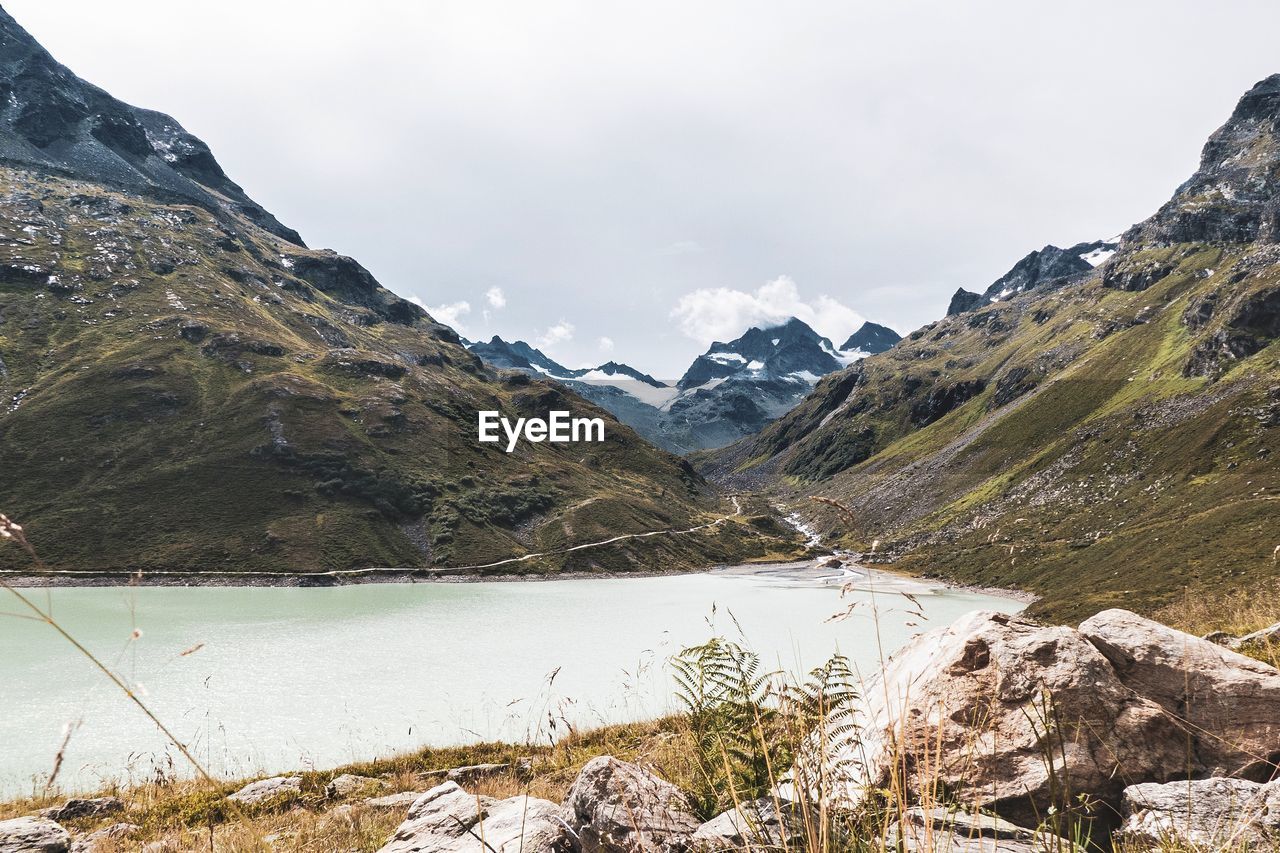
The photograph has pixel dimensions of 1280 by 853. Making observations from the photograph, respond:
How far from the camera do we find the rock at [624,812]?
5.09 m

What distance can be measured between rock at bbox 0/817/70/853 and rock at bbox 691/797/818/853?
8261 mm

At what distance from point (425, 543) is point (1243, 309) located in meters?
197

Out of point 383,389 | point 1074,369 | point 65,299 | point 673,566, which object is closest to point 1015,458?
point 1074,369

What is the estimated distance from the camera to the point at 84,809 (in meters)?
10.7

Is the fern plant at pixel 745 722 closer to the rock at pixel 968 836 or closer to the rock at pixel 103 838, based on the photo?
the rock at pixel 968 836

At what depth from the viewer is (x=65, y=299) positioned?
180 m

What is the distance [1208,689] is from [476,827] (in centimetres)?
756

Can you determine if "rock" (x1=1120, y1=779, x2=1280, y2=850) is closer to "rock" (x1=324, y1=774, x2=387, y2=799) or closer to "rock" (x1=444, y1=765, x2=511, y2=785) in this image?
"rock" (x1=444, y1=765, x2=511, y2=785)

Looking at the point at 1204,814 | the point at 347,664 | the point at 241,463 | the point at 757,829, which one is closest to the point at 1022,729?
the point at 1204,814

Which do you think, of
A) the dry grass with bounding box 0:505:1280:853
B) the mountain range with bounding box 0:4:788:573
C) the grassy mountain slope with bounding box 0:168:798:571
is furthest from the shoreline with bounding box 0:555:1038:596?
the dry grass with bounding box 0:505:1280:853

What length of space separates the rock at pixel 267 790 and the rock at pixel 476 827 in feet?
19.7

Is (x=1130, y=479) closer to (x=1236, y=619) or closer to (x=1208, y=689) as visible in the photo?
(x=1236, y=619)

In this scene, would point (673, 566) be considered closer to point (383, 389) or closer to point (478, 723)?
point (383, 389)

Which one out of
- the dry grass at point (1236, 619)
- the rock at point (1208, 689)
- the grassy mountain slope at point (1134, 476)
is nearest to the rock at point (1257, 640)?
the dry grass at point (1236, 619)
